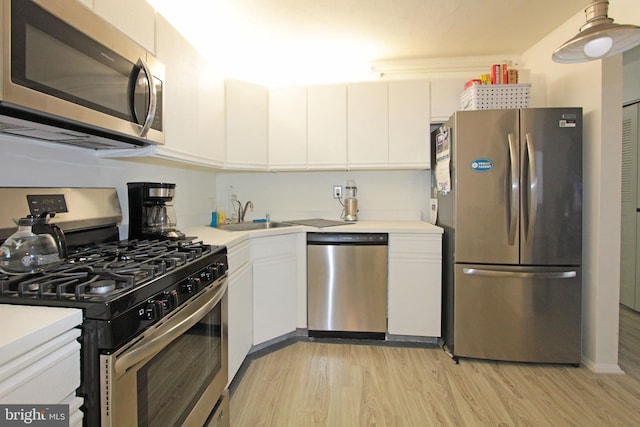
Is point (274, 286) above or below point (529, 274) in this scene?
below

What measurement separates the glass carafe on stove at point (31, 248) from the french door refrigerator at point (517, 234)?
2.11m

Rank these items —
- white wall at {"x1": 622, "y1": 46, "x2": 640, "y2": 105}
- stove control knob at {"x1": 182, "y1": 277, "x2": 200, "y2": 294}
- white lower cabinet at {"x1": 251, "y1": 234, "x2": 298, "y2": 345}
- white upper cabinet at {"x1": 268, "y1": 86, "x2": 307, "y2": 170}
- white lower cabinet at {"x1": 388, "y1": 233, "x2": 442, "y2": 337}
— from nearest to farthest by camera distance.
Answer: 1. stove control knob at {"x1": 182, "y1": 277, "x2": 200, "y2": 294}
2. white lower cabinet at {"x1": 251, "y1": 234, "x2": 298, "y2": 345}
3. white lower cabinet at {"x1": 388, "y1": 233, "x2": 442, "y2": 337}
4. white upper cabinet at {"x1": 268, "y1": 86, "x2": 307, "y2": 170}
5. white wall at {"x1": 622, "y1": 46, "x2": 640, "y2": 105}

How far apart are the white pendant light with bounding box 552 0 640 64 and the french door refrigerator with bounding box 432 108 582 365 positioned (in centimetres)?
60

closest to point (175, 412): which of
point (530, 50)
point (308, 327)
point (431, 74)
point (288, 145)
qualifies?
point (308, 327)

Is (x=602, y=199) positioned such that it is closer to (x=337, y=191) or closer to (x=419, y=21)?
(x=419, y=21)

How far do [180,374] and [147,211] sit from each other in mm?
963

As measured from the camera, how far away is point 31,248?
102 cm

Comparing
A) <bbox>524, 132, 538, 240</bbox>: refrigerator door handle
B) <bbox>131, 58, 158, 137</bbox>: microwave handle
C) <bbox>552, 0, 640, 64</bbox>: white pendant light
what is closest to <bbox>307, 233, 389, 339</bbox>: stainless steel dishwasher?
<bbox>524, 132, 538, 240</bbox>: refrigerator door handle

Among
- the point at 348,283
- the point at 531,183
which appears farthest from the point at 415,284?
the point at 531,183

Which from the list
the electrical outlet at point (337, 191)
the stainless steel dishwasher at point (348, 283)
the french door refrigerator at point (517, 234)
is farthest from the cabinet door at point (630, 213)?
the electrical outlet at point (337, 191)

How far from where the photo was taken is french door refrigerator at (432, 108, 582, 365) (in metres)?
1.97

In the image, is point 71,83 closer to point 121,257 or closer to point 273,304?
point 121,257

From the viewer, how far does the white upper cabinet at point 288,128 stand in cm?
267

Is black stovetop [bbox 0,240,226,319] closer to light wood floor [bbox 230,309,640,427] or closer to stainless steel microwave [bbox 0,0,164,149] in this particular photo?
stainless steel microwave [bbox 0,0,164,149]
